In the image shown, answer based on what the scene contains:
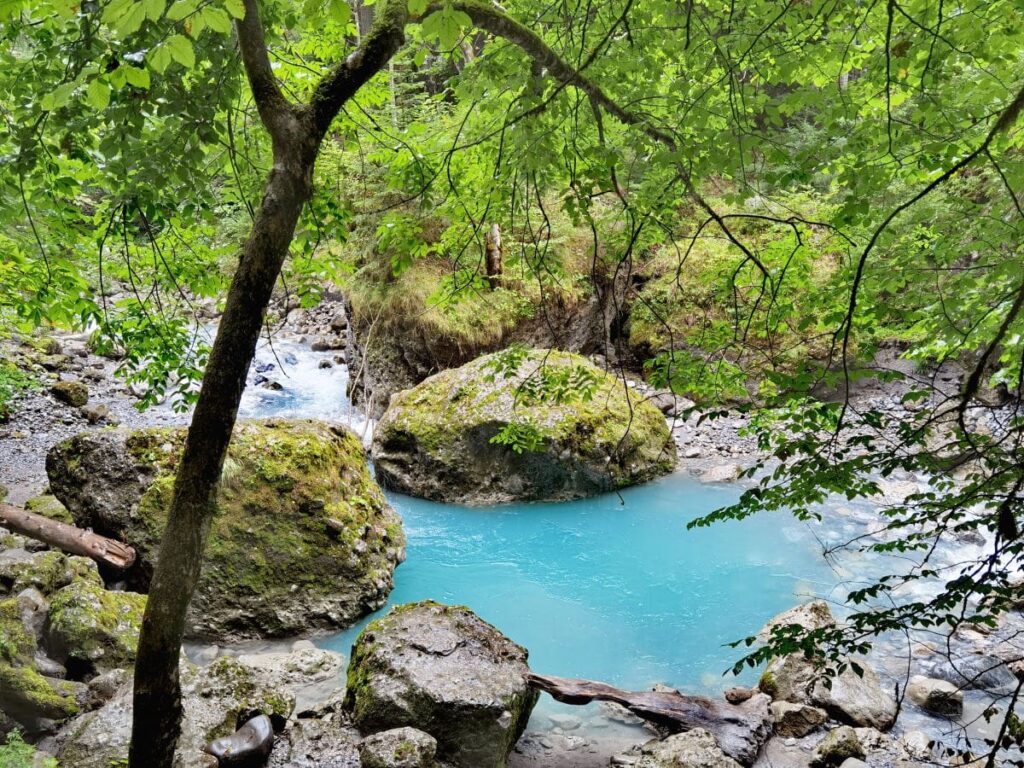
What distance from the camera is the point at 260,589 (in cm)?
538

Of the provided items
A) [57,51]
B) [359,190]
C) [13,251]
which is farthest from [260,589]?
[359,190]

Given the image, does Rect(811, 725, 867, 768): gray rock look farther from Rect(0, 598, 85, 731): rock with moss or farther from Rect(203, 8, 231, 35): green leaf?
Rect(203, 8, 231, 35): green leaf

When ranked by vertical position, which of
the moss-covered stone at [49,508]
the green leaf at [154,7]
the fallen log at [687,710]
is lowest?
the fallen log at [687,710]

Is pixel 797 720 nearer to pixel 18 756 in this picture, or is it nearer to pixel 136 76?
pixel 18 756

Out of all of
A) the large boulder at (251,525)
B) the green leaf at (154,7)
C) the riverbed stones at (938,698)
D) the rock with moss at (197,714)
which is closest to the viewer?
the green leaf at (154,7)

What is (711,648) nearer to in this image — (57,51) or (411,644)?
(411,644)

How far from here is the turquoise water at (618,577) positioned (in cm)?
549

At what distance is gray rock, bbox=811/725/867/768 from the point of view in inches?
154

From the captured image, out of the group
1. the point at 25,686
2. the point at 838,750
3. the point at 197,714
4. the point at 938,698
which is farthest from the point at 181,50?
the point at 938,698

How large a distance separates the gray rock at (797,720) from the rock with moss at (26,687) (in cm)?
435

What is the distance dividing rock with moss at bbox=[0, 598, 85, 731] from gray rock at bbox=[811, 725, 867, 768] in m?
4.40

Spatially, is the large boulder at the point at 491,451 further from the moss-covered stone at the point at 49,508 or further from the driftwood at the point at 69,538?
the driftwood at the point at 69,538

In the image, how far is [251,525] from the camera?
557cm

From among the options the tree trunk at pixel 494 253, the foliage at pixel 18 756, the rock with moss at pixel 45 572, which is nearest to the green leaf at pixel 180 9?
the foliage at pixel 18 756
